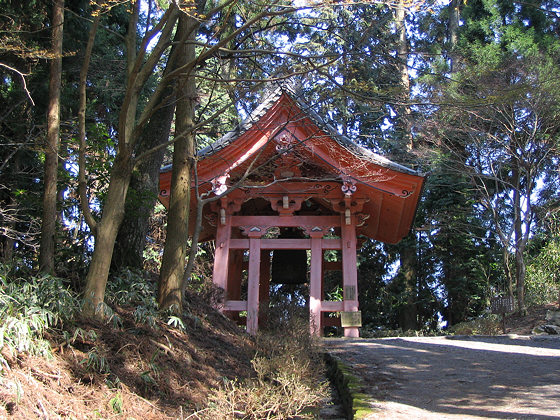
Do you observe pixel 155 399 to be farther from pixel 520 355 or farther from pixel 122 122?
pixel 520 355

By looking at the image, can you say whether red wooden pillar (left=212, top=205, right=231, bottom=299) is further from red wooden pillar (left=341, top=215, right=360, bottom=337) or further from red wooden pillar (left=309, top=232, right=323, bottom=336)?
red wooden pillar (left=341, top=215, right=360, bottom=337)

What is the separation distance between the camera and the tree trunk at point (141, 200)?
7.07 metres

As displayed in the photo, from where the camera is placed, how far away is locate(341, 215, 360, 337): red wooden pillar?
396 inches

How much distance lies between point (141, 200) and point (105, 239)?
211 cm

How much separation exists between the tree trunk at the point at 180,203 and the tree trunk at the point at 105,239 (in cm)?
83

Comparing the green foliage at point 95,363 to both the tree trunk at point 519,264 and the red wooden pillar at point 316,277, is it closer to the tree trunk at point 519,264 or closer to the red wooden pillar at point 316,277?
the red wooden pillar at point 316,277

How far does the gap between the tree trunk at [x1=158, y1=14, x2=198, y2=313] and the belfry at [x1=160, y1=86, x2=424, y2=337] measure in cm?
251

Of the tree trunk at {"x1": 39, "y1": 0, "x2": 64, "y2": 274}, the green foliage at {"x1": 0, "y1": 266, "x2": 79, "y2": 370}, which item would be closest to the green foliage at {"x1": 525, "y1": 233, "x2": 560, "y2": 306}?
the tree trunk at {"x1": 39, "y1": 0, "x2": 64, "y2": 274}

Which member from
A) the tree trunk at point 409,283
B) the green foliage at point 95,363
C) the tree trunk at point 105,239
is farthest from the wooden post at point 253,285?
the tree trunk at point 409,283

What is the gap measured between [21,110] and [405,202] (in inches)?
281

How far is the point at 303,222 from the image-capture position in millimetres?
10539

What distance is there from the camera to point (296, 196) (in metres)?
10.4

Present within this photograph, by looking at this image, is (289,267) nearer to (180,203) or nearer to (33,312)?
(180,203)

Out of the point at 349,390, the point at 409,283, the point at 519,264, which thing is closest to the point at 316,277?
the point at 349,390
